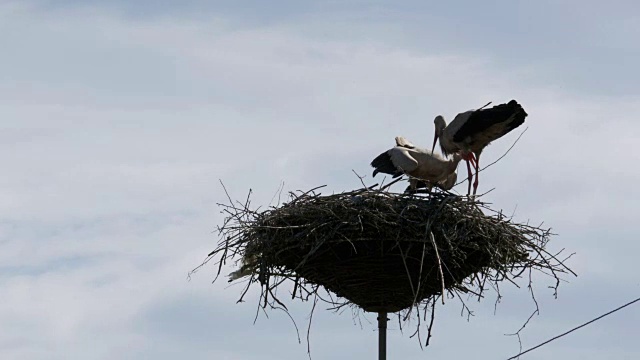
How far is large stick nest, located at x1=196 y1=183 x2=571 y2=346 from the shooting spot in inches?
433

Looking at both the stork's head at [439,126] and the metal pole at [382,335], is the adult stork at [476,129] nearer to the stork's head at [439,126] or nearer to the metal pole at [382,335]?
the stork's head at [439,126]

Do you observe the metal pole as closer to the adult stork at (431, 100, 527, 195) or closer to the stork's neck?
the adult stork at (431, 100, 527, 195)

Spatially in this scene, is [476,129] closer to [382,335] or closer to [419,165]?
[419,165]

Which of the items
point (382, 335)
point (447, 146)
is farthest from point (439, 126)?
point (382, 335)

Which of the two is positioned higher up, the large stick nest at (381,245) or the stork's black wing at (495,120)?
the stork's black wing at (495,120)

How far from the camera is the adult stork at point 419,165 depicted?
13445mm

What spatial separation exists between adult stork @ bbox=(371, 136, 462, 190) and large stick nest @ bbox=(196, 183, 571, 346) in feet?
6.43

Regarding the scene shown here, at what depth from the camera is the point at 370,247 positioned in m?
11.1

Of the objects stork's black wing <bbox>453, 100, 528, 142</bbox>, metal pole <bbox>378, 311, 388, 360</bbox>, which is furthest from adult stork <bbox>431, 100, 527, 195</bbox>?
metal pole <bbox>378, 311, 388, 360</bbox>

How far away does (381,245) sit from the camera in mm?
11062

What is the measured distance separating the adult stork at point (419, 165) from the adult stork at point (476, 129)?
0.48 feet

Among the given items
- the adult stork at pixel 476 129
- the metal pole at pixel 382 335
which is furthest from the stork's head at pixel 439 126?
the metal pole at pixel 382 335

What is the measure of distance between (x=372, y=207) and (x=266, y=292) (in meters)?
1.06

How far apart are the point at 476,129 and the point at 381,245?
284 centimetres
